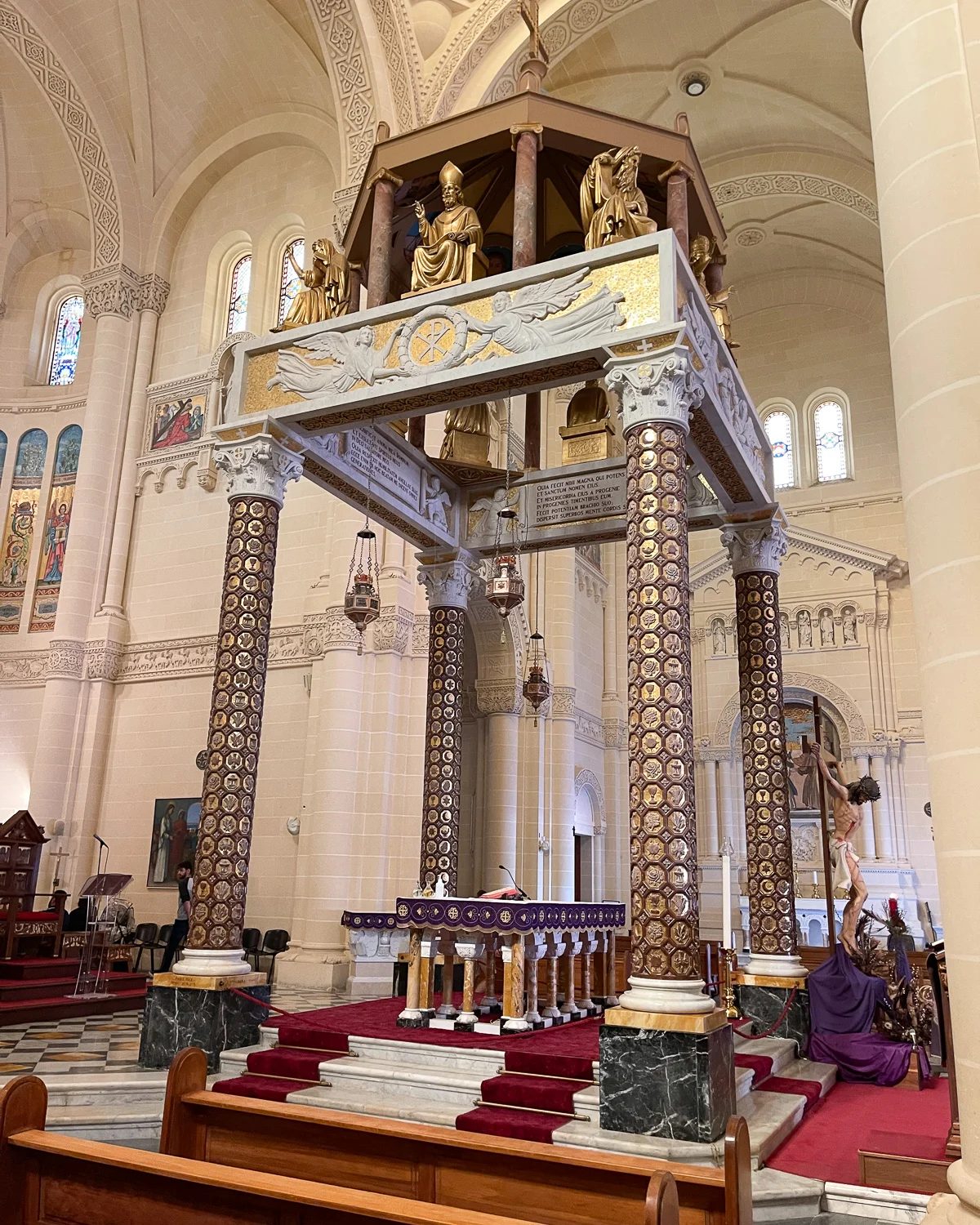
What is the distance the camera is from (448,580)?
10.1 meters

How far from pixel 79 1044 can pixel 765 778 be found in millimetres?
6287

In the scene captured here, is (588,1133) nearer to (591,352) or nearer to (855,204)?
(591,352)

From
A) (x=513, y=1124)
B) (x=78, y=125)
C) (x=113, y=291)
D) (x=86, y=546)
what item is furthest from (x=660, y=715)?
(x=78, y=125)

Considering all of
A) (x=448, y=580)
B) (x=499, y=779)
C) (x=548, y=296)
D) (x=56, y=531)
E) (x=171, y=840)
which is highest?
(x=56, y=531)

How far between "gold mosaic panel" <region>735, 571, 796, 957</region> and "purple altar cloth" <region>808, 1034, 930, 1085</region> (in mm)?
802

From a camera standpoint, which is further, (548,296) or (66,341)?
(66,341)

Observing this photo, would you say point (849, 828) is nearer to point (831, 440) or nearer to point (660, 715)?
point (660, 715)

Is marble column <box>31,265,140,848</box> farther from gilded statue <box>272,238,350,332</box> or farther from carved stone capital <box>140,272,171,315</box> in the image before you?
gilded statue <box>272,238,350,332</box>

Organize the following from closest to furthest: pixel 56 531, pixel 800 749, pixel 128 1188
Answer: pixel 128 1188
pixel 56 531
pixel 800 749

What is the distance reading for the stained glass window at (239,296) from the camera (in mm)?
17625

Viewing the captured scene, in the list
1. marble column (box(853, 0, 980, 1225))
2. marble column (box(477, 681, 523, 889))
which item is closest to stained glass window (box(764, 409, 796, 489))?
marble column (box(477, 681, 523, 889))

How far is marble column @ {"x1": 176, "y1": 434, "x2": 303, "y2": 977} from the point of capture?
288 inches

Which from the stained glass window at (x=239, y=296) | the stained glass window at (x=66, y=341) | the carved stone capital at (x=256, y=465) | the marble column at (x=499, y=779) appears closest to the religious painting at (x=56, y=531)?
the stained glass window at (x=66, y=341)

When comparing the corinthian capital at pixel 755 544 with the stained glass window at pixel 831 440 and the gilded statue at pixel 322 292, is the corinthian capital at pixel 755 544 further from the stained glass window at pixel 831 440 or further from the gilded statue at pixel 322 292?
the stained glass window at pixel 831 440
